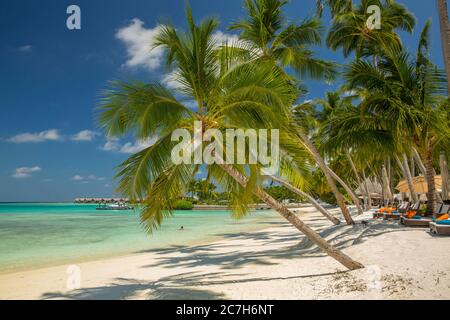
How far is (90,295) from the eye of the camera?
6.76 metres

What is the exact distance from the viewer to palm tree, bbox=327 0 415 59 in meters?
13.4

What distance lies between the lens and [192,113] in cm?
595

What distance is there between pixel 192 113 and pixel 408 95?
8475 millimetres

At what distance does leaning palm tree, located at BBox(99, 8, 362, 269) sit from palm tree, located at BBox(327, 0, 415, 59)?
29.1 ft

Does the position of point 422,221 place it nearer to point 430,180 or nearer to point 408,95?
point 430,180

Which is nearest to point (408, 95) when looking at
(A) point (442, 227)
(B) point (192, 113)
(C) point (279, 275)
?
(A) point (442, 227)

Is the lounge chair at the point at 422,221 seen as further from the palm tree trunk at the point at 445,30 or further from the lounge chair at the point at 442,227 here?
the palm tree trunk at the point at 445,30

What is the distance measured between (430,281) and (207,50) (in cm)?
514

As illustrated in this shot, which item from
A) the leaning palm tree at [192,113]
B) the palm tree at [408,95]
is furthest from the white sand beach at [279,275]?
the palm tree at [408,95]

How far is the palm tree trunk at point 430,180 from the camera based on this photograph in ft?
36.0

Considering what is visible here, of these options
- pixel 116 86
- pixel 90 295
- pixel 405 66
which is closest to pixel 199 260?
pixel 90 295

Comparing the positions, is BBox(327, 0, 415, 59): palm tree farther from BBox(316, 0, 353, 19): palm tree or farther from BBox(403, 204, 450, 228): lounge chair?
BBox(403, 204, 450, 228): lounge chair

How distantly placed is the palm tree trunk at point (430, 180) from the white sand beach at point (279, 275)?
2132mm
